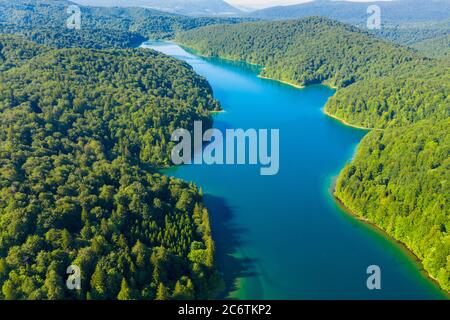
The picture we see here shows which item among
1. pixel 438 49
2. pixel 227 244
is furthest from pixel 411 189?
pixel 438 49

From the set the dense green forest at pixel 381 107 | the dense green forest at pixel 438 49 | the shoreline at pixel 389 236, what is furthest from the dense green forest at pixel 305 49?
the shoreline at pixel 389 236

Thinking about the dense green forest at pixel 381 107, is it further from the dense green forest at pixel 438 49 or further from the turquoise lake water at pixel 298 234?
the dense green forest at pixel 438 49

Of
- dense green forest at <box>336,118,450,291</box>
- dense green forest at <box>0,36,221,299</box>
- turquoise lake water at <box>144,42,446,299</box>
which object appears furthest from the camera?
dense green forest at <box>336,118,450,291</box>

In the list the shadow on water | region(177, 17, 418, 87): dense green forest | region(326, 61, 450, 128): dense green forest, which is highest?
region(177, 17, 418, 87): dense green forest

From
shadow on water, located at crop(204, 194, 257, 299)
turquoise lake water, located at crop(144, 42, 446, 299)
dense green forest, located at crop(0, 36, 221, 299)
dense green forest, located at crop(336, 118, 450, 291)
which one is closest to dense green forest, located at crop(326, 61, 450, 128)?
turquoise lake water, located at crop(144, 42, 446, 299)

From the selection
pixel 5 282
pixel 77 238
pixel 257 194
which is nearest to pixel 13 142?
pixel 77 238

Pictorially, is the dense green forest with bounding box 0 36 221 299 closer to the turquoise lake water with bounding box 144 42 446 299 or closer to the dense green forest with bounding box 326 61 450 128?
the turquoise lake water with bounding box 144 42 446 299
